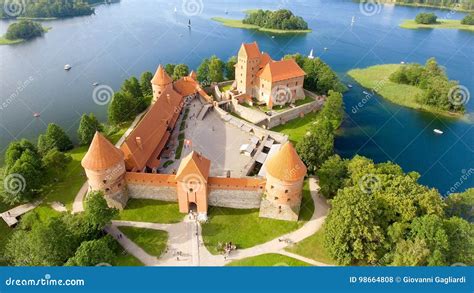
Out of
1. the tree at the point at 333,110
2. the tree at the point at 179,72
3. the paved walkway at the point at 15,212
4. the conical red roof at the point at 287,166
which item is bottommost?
the paved walkway at the point at 15,212

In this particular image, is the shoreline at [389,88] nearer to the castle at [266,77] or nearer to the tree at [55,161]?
the castle at [266,77]

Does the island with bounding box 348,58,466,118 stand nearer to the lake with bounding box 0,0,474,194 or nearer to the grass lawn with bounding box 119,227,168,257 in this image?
the lake with bounding box 0,0,474,194

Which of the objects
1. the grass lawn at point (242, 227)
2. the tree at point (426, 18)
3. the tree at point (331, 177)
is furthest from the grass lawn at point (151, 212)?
the tree at point (426, 18)

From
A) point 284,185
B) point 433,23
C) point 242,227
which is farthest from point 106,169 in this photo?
point 433,23

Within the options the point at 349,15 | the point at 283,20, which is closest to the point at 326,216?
the point at 283,20

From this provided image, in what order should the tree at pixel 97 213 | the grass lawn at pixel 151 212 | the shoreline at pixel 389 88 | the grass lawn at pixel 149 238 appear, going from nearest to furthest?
the tree at pixel 97 213 < the grass lawn at pixel 149 238 < the grass lawn at pixel 151 212 < the shoreline at pixel 389 88

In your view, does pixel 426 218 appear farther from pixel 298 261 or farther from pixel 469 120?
pixel 469 120
